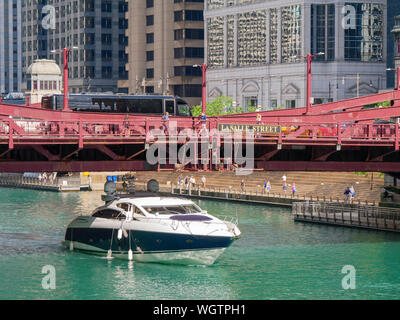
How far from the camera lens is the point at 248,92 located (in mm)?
154250

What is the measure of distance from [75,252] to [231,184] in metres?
52.5

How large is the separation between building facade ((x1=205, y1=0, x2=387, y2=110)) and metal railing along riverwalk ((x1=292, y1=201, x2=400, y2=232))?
5819 cm

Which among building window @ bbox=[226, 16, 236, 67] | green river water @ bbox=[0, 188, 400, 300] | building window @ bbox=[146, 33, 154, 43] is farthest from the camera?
building window @ bbox=[146, 33, 154, 43]

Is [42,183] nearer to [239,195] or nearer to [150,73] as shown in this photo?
[239,195]

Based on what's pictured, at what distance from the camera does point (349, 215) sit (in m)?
78.3

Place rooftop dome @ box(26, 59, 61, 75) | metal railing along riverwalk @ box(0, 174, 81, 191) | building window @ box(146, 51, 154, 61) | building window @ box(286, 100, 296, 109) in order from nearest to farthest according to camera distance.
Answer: metal railing along riverwalk @ box(0, 174, 81, 191), building window @ box(286, 100, 296, 109), building window @ box(146, 51, 154, 61), rooftop dome @ box(26, 59, 61, 75)

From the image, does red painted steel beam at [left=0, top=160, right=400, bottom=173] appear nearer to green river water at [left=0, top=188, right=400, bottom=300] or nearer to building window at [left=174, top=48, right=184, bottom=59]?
green river water at [left=0, top=188, right=400, bottom=300]

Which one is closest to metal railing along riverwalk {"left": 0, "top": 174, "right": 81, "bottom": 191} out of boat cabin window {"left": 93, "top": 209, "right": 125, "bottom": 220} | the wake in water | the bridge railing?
the wake in water

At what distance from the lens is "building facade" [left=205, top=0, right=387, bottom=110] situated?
140 m

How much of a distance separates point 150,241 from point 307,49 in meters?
90.4

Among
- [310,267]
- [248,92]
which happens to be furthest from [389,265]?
[248,92]

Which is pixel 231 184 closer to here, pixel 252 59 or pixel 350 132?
pixel 252 59

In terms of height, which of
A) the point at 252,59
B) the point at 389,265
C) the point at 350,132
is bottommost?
the point at 389,265

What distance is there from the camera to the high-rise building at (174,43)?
175m
